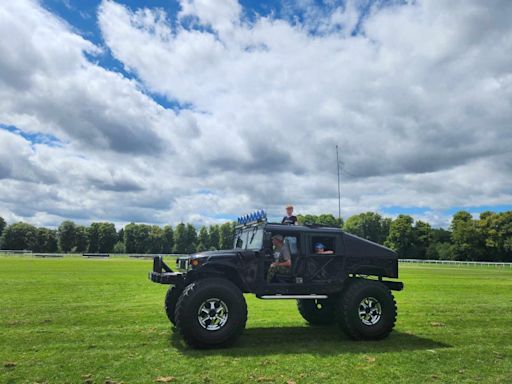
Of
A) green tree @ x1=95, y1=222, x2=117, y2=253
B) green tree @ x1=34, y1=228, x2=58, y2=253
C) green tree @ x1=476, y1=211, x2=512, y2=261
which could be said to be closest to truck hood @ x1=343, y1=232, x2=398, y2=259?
green tree @ x1=476, y1=211, x2=512, y2=261

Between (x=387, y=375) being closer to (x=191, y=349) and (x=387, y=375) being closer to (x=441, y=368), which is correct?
(x=441, y=368)

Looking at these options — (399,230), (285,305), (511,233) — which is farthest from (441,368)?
(399,230)

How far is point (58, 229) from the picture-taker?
486ft

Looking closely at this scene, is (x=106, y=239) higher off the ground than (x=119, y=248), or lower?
higher

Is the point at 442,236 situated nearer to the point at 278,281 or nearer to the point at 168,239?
the point at 168,239

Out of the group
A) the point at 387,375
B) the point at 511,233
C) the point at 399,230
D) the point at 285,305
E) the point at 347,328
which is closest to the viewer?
the point at 387,375

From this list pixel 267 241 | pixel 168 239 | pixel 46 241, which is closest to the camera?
pixel 267 241

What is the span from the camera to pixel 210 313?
Answer: 867 cm

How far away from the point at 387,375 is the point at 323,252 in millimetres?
3267

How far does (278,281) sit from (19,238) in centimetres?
15617

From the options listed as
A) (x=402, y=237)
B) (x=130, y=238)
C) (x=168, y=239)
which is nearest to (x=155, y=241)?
(x=168, y=239)

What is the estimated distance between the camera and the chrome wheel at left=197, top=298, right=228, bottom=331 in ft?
28.2

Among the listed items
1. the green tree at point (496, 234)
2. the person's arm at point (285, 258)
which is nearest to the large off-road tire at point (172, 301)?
the person's arm at point (285, 258)

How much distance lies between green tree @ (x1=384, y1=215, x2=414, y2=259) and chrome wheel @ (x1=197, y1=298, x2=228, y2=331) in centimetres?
10291
